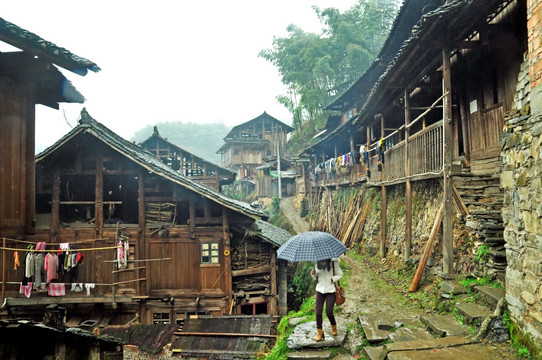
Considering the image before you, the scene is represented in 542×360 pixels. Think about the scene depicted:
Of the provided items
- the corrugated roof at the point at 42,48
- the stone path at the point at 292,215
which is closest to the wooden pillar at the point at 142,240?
the corrugated roof at the point at 42,48

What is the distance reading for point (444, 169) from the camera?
7.95 meters

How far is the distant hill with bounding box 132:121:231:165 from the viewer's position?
86.8 m

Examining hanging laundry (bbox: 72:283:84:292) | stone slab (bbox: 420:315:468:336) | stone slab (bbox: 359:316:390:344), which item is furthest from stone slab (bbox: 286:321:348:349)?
hanging laundry (bbox: 72:283:84:292)

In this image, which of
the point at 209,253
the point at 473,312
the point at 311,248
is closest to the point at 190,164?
the point at 209,253

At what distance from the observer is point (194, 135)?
9394 cm

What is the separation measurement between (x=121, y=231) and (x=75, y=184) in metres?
3.59

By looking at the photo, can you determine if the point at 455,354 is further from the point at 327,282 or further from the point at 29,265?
the point at 29,265

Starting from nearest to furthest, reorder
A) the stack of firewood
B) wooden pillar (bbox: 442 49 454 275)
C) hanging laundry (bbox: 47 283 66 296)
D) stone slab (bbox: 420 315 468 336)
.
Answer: stone slab (bbox: 420 315 468 336)
wooden pillar (bbox: 442 49 454 275)
hanging laundry (bbox: 47 283 66 296)
the stack of firewood

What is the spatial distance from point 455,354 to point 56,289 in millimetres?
13405

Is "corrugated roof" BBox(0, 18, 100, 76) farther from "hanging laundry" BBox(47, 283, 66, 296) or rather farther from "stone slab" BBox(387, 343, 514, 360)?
"hanging laundry" BBox(47, 283, 66, 296)

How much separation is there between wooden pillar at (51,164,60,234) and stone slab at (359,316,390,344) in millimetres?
12090

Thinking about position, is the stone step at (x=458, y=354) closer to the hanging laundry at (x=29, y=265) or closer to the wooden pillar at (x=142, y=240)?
the wooden pillar at (x=142, y=240)

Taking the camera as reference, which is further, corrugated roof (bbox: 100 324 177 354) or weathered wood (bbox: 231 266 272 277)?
weathered wood (bbox: 231 266 272 277)

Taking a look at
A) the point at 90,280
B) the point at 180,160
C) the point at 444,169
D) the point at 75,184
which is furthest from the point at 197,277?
the point at 180,160
